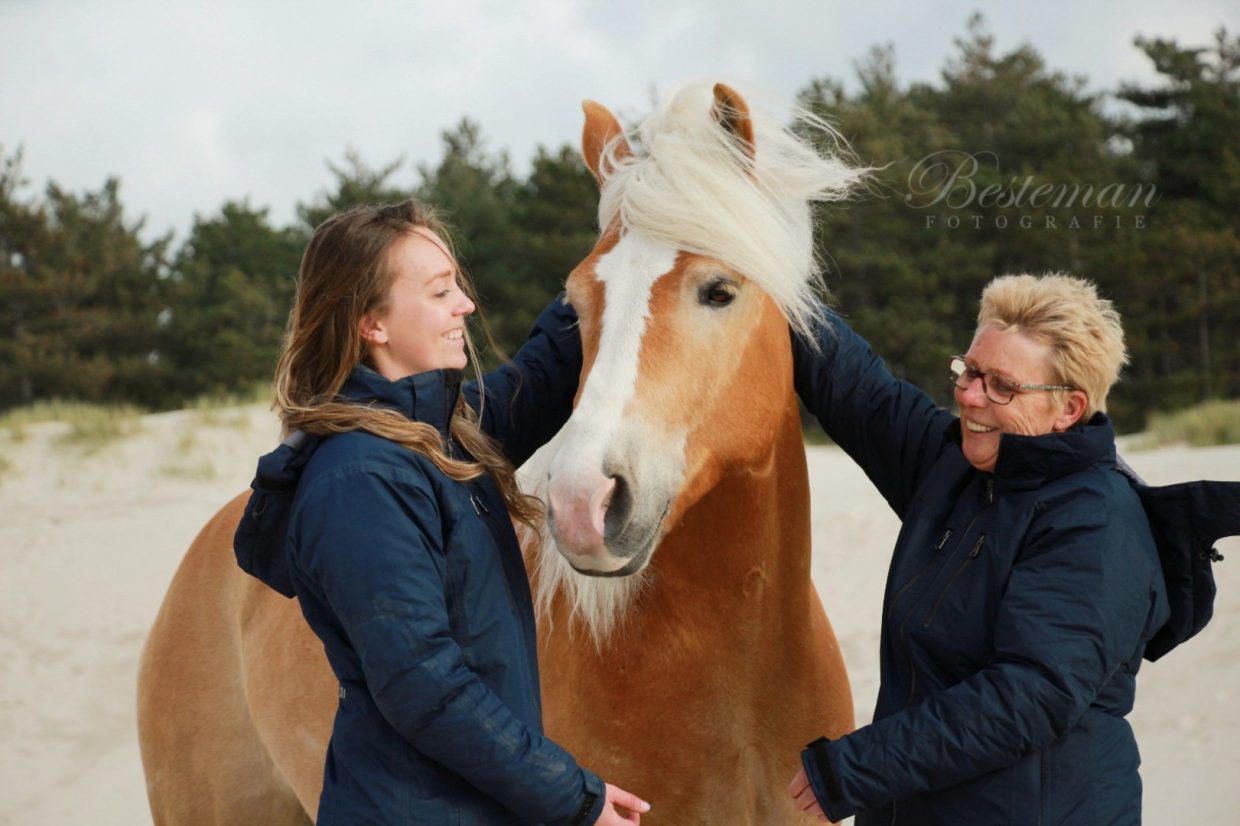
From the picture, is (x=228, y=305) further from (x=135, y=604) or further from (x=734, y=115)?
(x=734, y=115)

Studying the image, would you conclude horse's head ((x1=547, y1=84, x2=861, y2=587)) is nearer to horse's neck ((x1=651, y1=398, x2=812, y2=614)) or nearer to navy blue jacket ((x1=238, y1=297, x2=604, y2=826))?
horse's neck ((x1=651, y1=398, x2=812, y2=614))

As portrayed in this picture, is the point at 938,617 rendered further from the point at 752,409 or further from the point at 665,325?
the point at 665,325

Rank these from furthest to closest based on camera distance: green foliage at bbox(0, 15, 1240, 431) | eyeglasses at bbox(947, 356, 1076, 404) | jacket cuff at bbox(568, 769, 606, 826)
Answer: green foliage at bbox(0, 15, 1240, 431), eyeglasses at bbox(947, 356, 1076, 404), jacket cuff at bbox(568, 769, 606, 826)

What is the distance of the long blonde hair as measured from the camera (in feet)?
6.07

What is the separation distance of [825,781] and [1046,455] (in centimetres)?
73

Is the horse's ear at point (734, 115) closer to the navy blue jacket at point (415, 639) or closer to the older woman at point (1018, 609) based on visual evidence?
the older woman at point (1018, 609)

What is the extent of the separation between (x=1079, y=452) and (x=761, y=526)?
29.9 inches

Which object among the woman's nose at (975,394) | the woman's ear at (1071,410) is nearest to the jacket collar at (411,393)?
the woman's nose at (975,394)

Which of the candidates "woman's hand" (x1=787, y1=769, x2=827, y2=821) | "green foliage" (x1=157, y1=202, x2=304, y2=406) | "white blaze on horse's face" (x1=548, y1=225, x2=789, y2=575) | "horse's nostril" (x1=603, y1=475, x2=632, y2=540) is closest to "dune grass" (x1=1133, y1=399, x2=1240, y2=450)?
"white blaze on horse's face" (x1=548, y1=225, x2=789, y2=575)

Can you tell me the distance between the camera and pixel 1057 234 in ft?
78.6

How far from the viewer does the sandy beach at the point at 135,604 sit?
6.33 m

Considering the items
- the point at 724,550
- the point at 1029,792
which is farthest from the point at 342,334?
the point at 1029,792

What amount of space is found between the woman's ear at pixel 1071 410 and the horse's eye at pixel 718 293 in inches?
28.2

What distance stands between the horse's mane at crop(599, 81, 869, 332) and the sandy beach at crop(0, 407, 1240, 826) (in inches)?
173
